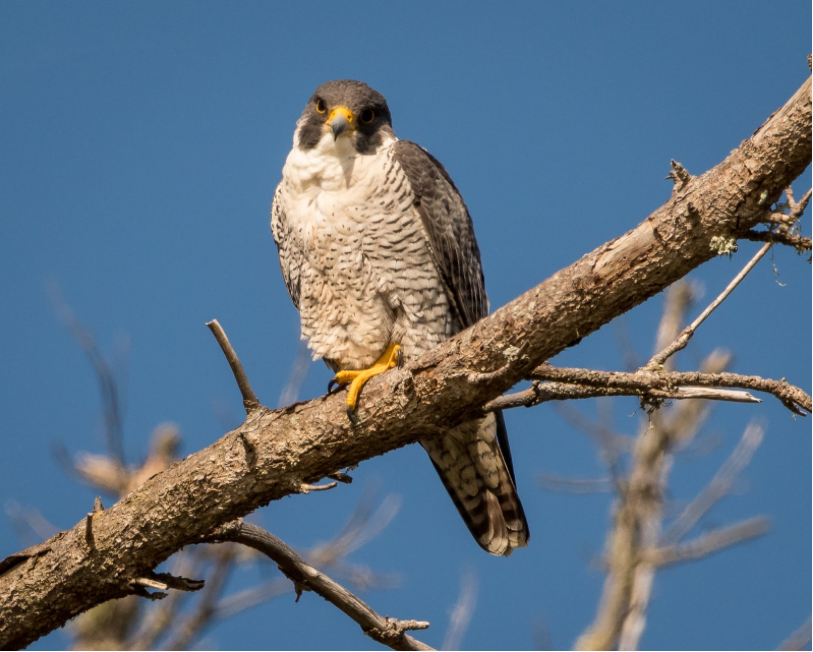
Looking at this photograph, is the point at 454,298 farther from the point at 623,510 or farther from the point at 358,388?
the point at 623,510

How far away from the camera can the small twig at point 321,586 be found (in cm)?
332

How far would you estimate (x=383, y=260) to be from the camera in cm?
402

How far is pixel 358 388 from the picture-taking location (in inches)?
131

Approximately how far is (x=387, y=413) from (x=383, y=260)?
1.00m

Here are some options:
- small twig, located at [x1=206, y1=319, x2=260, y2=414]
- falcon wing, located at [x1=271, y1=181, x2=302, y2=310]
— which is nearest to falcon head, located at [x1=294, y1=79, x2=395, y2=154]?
falcon wing, located at [x1=271, y1=181, x2=302, y2=310]

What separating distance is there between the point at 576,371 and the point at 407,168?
1778mm

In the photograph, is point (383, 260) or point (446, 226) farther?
point (446, 226)

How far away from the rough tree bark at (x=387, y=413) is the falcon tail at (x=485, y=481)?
1008 mm

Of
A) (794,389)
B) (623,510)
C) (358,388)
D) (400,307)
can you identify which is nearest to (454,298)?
(400,307)

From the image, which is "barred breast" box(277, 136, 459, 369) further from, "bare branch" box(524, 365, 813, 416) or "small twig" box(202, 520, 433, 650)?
"bare branch" box(524, 365, 813, 416)

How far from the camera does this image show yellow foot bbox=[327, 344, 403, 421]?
3271 mm

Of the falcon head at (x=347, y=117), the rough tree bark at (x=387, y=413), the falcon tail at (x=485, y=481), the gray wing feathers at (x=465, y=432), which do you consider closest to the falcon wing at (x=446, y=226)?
the gray wing feathers at (x=465, y=432)

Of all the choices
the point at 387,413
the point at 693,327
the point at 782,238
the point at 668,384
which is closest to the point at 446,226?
the point at 387,413

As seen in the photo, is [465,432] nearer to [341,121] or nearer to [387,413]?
[387,413]
